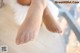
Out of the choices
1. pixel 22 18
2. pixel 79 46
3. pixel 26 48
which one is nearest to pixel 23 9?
pixel 22 18

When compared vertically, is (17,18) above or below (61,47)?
above

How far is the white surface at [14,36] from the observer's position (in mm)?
602

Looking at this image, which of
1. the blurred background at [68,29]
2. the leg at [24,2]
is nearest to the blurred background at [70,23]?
the blurred background at [68,29]

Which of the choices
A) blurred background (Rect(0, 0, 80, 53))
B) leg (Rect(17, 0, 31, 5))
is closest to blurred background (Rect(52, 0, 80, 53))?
blurred background (Rect(0, 0, 80, 53))

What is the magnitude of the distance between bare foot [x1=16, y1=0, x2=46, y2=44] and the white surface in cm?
3

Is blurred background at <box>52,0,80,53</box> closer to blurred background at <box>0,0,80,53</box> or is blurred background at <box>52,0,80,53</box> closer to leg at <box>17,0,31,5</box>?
blurred background at <box>0,0,80,53</box>

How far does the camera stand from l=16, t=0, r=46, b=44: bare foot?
0.58 meters

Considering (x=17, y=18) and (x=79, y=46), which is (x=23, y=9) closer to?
(x=17, y=18)

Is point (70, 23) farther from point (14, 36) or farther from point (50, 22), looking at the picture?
point (14, 36)

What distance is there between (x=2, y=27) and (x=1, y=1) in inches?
4.0

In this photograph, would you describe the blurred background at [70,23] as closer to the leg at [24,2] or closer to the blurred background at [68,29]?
the blurred background at [68,29]

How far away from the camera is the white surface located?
0.60 metres

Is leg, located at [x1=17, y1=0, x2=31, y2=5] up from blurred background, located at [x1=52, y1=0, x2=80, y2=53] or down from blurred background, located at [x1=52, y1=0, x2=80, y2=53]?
up

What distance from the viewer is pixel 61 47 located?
638 mm
